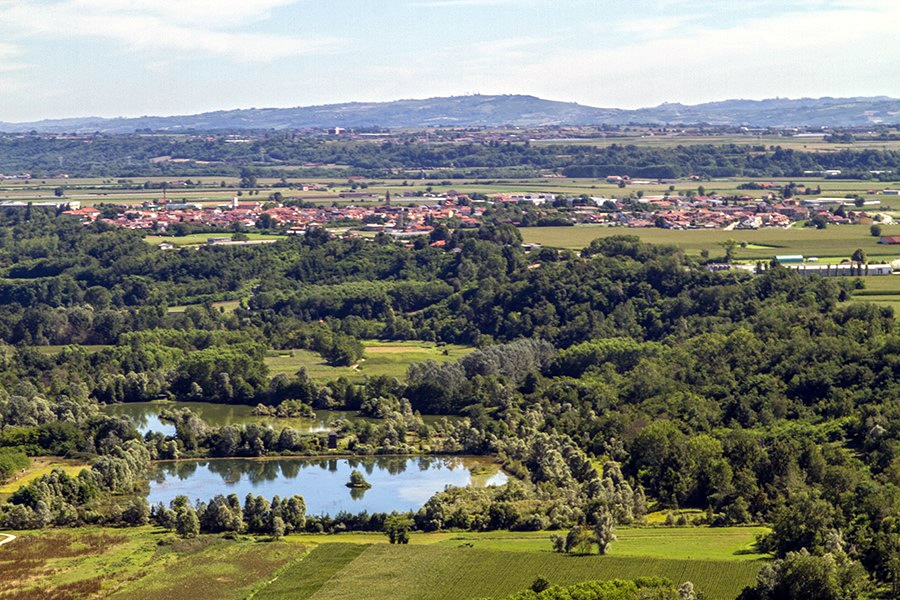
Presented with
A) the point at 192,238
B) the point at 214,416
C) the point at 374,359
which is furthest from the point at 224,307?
the point at 192,238

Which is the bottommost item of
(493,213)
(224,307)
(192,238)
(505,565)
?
(505,565)

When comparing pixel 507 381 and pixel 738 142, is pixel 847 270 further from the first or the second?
pixel 738 142

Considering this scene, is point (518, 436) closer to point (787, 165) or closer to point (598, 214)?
point (598, 214)

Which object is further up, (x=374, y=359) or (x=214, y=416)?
(x=374, y=359)

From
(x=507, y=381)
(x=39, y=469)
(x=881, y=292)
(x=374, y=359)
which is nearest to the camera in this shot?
(x=39, y=469)

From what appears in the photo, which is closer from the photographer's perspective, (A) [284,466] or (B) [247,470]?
(B) [247,470]
